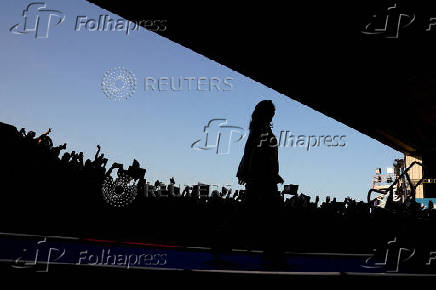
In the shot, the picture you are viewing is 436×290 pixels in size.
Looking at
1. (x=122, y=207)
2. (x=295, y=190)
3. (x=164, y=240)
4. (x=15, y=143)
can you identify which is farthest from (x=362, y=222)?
(x=15, y=143)

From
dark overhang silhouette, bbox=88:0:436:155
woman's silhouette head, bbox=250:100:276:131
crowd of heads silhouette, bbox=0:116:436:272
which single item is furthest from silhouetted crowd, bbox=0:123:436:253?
dark overhang silhouette, bbox=88:0:436:155

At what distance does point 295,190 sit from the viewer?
6977mm

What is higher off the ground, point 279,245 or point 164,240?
point 279,245

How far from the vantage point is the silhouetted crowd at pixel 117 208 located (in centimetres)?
369

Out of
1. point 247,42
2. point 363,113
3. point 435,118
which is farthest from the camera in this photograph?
point 435,118

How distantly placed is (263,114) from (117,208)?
9.14 ft

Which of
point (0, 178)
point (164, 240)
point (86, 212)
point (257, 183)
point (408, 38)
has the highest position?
point (408, 38)

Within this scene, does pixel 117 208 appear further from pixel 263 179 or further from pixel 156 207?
pixel 263 179

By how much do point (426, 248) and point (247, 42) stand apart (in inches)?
159

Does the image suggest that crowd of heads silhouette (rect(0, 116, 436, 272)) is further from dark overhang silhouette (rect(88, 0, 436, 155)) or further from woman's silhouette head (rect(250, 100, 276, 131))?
dark overhang silhouette (rect(88, 0, 436, 155))

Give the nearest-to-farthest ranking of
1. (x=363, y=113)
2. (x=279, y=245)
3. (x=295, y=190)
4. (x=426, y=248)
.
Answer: (x=279, y=245) < (x=426, y=248) < (x=295, y=190) < (x=363, y=113)

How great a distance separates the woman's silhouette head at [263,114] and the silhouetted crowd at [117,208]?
895 mm

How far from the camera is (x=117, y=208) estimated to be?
4.64 meters

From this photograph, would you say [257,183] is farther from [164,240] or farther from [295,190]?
[295,190]
